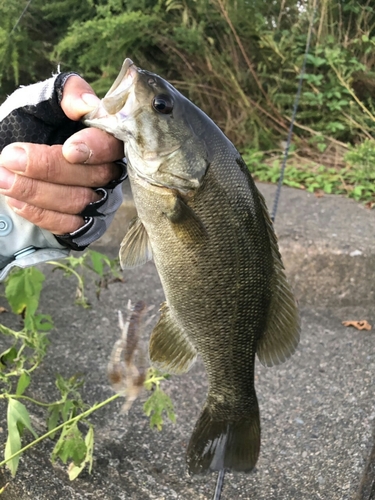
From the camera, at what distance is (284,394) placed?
2484 millimetres

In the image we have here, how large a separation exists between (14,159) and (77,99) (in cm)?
23

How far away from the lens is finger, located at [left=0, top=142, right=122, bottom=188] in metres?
1.19

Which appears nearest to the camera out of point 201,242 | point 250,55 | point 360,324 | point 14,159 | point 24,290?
point 14,159

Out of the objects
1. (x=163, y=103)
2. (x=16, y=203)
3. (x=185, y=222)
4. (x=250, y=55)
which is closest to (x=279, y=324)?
(x=185, y=222)

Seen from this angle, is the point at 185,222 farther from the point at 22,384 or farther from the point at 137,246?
the point at 22,384

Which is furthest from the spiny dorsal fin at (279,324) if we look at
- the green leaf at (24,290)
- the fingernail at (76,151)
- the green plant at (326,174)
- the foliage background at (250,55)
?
the foliage background at (250,55)

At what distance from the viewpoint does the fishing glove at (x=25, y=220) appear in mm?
1375

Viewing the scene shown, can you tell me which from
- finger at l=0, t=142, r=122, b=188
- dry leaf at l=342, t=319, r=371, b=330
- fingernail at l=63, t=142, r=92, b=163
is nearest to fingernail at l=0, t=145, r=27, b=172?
finger at l=0, t=142, r=122, b=188

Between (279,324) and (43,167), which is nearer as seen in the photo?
(43,167)

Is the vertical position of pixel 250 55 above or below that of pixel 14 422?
above

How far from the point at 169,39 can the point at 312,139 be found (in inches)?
67.3

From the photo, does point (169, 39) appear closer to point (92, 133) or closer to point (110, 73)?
point (110, 73)

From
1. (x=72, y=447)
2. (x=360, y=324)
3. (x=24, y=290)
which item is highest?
(x=24, y=290)

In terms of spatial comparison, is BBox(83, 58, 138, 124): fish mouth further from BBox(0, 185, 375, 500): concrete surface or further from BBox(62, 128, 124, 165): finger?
BBox(0, 185, 375, 500): concrete surface
